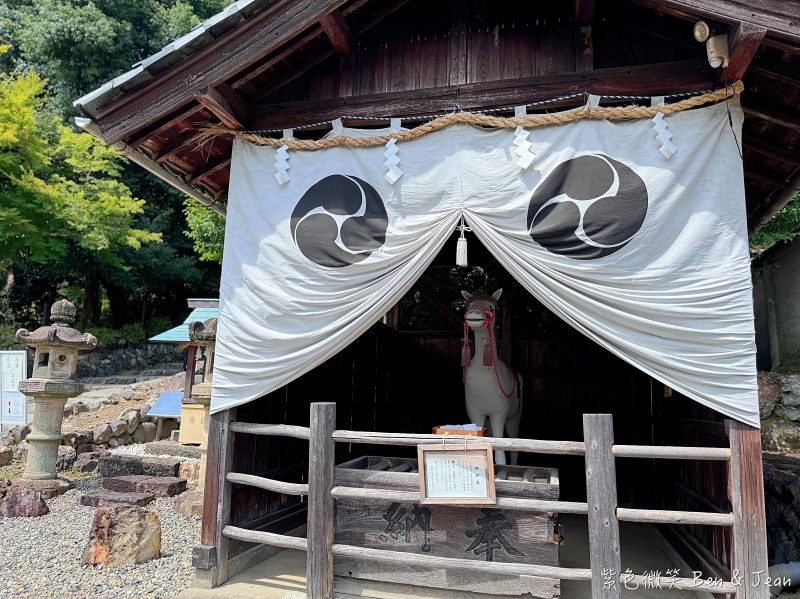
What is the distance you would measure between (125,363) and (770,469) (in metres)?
20.3

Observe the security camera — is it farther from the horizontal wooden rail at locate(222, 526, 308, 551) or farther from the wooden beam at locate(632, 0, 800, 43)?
the horizontal wooden rail at locate(222, 526, 308, 551)

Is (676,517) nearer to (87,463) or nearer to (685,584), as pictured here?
(685,584)

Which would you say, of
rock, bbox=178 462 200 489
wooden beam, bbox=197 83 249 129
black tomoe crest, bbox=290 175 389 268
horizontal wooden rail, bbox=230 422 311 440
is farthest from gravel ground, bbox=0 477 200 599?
wooden beam, bbox=197 83 249 129

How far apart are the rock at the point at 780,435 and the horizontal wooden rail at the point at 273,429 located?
9.39 meters

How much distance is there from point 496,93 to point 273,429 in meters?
3.37

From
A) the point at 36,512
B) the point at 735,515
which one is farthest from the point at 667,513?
the point at 36,512

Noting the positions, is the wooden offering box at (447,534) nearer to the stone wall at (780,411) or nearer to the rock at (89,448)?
the stone wall at (780,411)

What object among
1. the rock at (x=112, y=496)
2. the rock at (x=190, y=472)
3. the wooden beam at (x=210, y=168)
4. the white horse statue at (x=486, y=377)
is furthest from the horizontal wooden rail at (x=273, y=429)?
the rock at (x=190, y=472)

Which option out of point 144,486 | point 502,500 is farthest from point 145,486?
point 502,500

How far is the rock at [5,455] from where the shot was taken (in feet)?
30.2

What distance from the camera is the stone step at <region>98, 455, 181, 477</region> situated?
9.05 meters

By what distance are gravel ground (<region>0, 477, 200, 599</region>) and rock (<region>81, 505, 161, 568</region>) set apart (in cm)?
8

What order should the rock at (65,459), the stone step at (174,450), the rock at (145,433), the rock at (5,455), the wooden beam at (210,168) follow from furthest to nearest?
the rock at (145,433)
the stone step at (174,450)
the rock at (65,459)
the rock at (5,455)
the wooden beam at (210,168)

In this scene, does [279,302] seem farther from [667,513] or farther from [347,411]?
[667,513]
